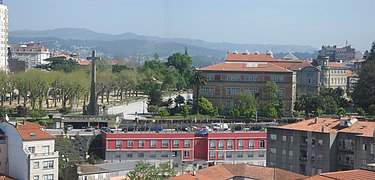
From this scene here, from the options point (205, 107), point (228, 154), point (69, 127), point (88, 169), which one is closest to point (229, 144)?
point (228, 154)

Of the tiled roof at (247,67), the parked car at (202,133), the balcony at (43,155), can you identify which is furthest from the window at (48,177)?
the tiled roof at (247,67)

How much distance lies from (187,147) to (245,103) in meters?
16.5

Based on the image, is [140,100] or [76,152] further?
[140,100]

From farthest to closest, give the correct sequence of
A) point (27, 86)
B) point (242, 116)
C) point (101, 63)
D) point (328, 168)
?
1. point (101, 63)
2. point (27, 86)
3. point (242, 116)
4. point (328, 168)

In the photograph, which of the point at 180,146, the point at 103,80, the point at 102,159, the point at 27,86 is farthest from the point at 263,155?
the point at 103,80

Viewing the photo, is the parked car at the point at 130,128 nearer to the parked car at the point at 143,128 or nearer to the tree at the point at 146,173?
the parked car at the point at 143,128

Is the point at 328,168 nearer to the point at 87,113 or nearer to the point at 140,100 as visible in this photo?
the point at 87,113

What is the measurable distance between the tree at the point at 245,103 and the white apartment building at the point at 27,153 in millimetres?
24852

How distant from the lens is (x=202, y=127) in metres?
52.3

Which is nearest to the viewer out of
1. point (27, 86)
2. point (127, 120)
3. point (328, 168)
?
point (328, 168)

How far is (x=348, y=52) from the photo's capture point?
158625mm

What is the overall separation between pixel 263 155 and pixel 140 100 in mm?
38202

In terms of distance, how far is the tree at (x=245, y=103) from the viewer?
60.1 metres

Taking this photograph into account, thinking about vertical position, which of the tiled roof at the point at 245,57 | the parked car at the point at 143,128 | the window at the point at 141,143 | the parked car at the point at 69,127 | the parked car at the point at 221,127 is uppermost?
the tiled roof at the point at 245,57
